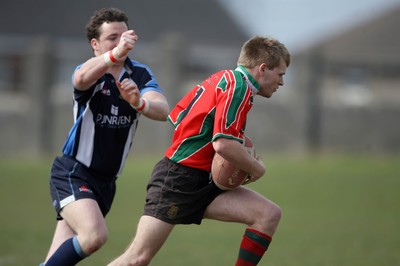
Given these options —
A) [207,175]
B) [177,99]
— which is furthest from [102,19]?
[177,99]

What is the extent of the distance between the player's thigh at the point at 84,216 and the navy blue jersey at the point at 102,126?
1.14ft

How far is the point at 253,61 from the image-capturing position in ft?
19.2

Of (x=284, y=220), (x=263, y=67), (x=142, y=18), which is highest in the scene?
(x=142, y=18)

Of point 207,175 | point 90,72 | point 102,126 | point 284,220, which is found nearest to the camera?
point 90,72

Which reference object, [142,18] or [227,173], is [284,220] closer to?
[227,173]

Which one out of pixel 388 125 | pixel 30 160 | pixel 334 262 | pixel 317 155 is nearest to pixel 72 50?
pixel 30 160

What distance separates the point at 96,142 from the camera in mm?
6180

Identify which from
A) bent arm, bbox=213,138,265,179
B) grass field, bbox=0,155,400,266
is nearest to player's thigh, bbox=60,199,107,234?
bent arm, bbox=213,138,265,179

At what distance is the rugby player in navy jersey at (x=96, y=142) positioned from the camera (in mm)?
5910

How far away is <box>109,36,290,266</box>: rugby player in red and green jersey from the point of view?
5773mm

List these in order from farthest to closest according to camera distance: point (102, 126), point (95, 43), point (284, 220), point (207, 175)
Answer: point (284, 220)
point (95, 43)
point (102, 126)
point (207, 175)

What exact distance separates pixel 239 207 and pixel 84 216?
109cm

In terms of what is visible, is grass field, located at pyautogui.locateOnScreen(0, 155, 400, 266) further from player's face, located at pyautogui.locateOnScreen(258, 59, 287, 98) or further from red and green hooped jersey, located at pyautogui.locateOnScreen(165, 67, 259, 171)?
player's face, located at pyautogui.locateOnScreen(258, 59, 287, 98)

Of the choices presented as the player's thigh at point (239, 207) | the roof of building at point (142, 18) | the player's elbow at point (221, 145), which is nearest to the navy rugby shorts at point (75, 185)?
the player's thigh at point (239, 207)
